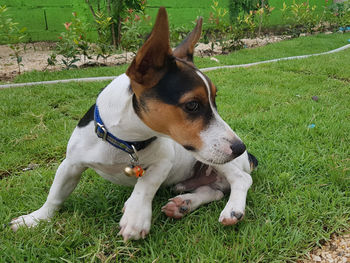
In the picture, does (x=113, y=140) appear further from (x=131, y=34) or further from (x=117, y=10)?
(x=117, y=10)

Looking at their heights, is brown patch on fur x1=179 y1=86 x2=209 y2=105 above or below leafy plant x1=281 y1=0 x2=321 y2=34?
above

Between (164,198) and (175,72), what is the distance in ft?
3.50

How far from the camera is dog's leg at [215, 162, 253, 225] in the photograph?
2064mm

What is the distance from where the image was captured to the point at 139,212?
6.54 feet

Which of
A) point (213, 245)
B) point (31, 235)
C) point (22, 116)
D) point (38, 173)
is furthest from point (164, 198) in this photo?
point (22, 116)

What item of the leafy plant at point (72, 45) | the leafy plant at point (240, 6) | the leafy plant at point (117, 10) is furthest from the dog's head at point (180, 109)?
the leafy plant at point (240, 6)

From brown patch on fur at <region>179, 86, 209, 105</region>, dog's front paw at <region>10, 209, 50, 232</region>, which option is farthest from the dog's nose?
dog's front paw at <region>10, 209, 50, 232</region>

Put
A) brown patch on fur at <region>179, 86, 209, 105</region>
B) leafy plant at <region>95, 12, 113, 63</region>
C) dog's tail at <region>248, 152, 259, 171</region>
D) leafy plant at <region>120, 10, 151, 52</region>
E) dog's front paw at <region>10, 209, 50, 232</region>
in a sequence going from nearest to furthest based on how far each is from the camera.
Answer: brown patch on fur at <region>179, 86, 209, 105</region>, dog's front paw at <region>10, 209, 50, 232</region>, dog's tail at <region>248, 152, 259, 171</region>, leafy plant at <region>95, 12, 113, 63</region>, leafy plant at <region>120, 10, 151, 52</region>

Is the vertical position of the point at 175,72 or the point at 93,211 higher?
the point at 175,72

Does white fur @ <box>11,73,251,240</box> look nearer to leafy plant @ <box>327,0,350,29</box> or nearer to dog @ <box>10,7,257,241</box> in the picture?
dog @ <box>10,7,257,241</box>

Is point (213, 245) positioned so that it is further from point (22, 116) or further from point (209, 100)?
point (22, 116)

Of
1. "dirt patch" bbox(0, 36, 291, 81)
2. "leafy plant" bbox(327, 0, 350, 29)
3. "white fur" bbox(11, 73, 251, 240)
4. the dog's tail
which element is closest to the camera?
"white fur" bbox(11, 73, 251, 240)

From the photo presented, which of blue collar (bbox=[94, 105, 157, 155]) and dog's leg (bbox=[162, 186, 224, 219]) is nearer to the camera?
blue collar (bbox=[94, 105, 157, 155])

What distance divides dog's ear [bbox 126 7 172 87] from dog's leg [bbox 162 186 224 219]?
0.86 m
